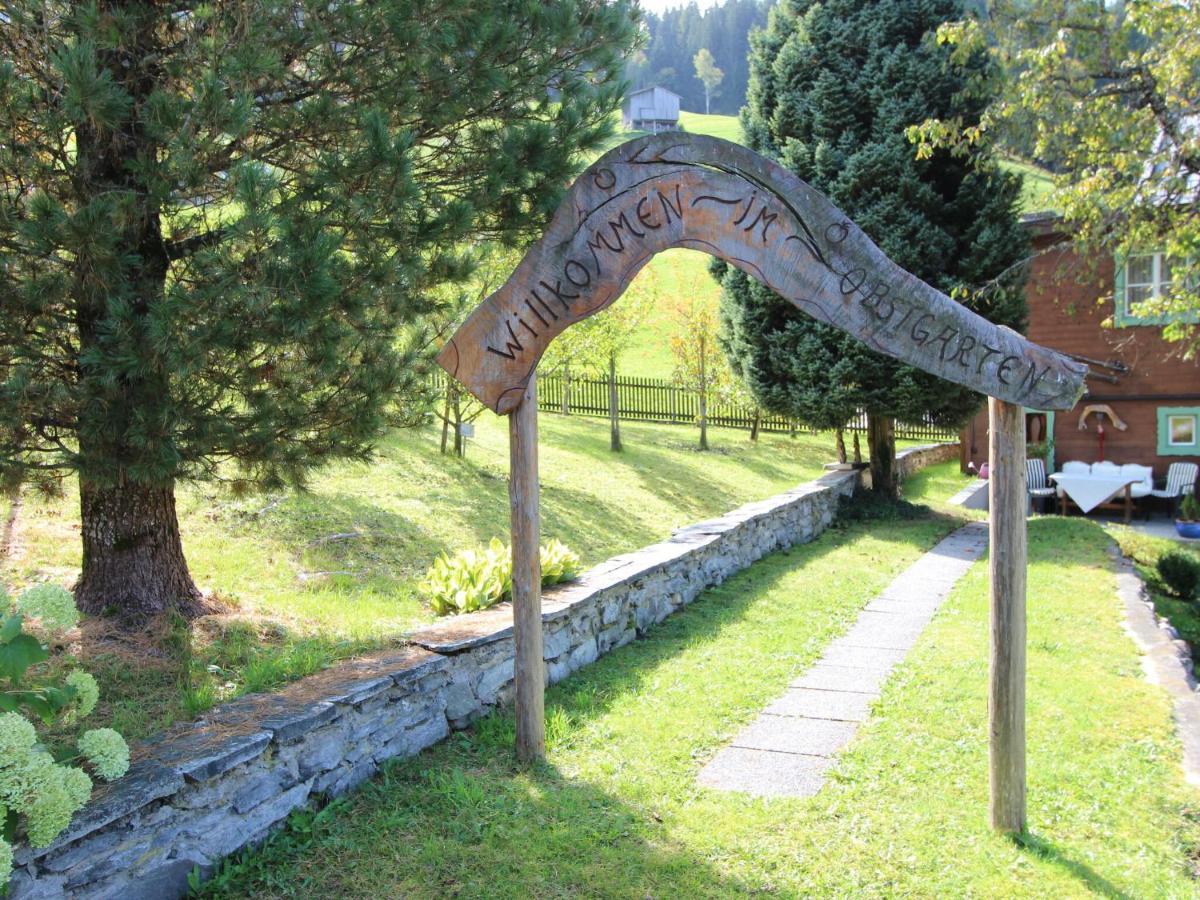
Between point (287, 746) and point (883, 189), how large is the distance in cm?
1089

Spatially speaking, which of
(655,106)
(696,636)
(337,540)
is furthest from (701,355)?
(655,106)

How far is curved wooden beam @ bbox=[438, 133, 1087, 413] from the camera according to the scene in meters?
3.96

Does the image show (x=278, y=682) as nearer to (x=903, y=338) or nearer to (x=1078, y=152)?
(x=903, y=338)

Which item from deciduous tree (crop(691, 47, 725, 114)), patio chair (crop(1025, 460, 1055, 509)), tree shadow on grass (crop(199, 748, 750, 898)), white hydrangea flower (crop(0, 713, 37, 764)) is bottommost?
patio chair (crop(1025, 460, 1055, 509))

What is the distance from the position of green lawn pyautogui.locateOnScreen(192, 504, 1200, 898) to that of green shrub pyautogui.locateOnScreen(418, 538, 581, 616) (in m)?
0.74

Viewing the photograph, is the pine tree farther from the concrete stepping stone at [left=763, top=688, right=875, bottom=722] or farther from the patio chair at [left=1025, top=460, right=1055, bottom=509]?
the patio chair at [left=1025, top=460, right=1055, bottom=509]

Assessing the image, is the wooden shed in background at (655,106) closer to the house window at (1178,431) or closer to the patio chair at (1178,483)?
the house window at (1178,431)

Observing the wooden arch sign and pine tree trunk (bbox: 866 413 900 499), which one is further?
pine tree trunk (bbox: 866 413 900 499)

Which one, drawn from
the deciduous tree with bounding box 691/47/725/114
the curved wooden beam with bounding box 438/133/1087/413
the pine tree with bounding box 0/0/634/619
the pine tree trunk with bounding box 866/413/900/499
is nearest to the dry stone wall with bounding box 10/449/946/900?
the pine tree with bounding box 0/0/634/619

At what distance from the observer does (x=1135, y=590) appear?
8898 mm

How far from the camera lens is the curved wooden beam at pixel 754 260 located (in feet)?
13.0

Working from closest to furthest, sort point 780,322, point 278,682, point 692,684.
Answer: point 278,682, point 692,684, point 780,322

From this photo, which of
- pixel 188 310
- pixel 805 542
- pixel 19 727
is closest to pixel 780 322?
pixel 805 542

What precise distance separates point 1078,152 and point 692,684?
28.7 ft
